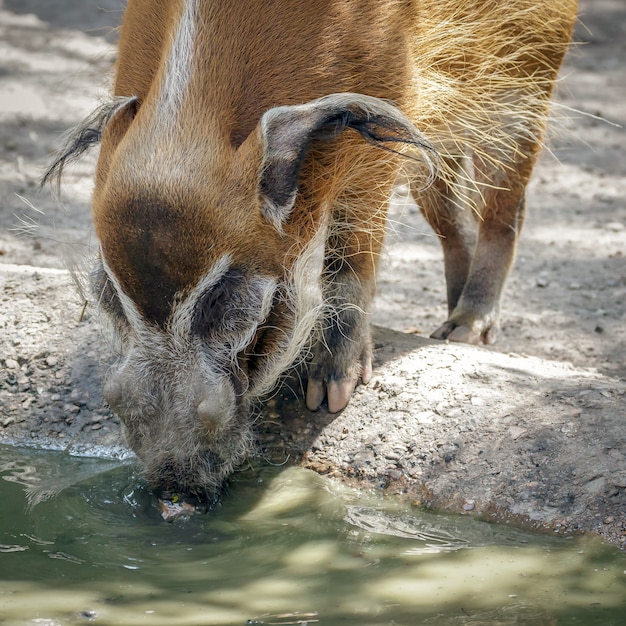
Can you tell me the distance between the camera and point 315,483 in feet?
10.1

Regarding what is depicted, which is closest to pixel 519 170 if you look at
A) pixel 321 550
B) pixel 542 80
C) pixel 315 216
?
pixel 542 80

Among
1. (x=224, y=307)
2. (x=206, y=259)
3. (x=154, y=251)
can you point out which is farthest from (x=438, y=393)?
(x=154, y=251)

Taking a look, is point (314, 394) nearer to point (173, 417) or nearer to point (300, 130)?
point (173, 417)

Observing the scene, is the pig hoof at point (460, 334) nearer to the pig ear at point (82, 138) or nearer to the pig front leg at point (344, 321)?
the pig front leg at point (344, 321)

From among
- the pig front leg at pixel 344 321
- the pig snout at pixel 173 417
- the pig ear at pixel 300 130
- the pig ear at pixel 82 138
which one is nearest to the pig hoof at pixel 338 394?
the pig front leg at pixel 344 321

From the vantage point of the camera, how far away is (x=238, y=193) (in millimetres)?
2602

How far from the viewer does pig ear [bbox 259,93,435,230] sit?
2621 millimetres

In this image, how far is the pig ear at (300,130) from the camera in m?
2.62

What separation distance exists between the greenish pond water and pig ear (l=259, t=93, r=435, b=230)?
2.78ft

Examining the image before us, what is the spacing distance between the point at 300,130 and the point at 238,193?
238 mm

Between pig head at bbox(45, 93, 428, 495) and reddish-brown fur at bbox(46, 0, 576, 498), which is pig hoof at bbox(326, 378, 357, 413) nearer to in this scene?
reddish-brown fur at bbox(46, 0, 576, 498)

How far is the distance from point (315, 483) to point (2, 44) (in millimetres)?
7148

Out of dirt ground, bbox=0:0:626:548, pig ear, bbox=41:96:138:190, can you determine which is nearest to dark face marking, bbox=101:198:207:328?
pig ear, bbox=41:96:138:190

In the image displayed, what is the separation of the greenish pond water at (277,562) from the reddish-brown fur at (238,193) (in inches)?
7.7
